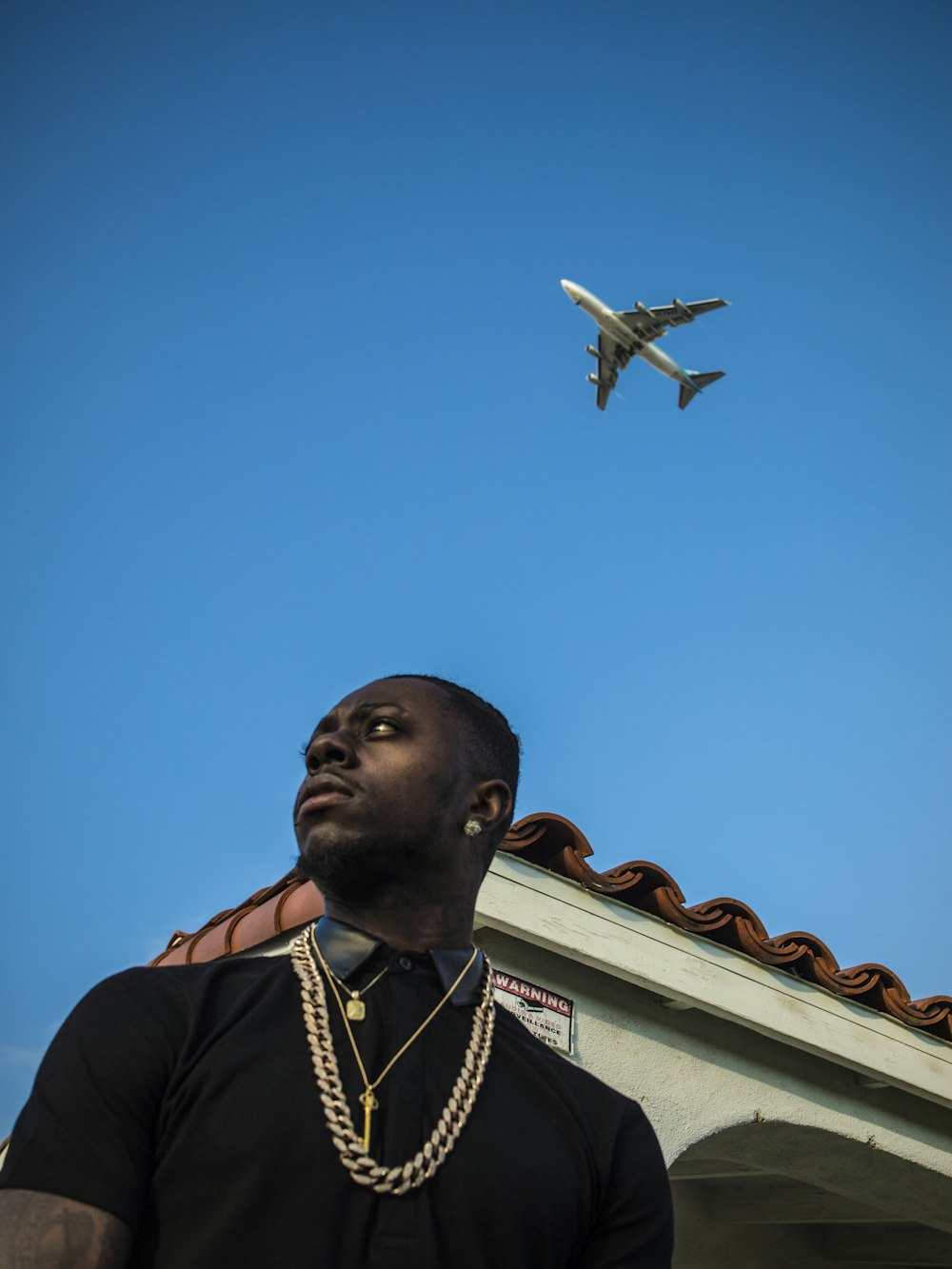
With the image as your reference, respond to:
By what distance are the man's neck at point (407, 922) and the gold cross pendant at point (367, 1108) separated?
34 centimetres

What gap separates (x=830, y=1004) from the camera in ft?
20.4

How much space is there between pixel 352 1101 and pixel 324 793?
62 cm

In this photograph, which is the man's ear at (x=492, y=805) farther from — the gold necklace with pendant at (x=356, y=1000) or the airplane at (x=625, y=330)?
the airplane at (x=625, y=330)

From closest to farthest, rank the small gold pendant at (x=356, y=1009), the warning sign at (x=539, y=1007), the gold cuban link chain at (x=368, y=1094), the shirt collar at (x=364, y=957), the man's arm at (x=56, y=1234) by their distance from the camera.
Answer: the man's arm at (x=56, y=1234) → the gold cuban link chain at (x=368, y=1094) → the small gold pendant at (x=356, y=1009) → the shirt collar at (x=364, y=957) → the warning sign at (x=539, y=1007)

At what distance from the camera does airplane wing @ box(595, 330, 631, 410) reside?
3244cm

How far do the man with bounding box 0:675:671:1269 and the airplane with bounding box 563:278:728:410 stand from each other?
2985 centimetres

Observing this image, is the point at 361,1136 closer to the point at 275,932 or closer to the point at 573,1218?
the point at 573,1218

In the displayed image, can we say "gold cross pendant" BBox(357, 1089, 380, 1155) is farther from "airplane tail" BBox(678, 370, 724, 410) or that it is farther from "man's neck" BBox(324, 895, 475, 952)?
"airplane tail" BBox(678, 370, 724, 410)

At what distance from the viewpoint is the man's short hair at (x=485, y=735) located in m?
2.48

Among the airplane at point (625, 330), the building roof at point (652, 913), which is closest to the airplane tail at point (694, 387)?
the airplane at point (625, 330)

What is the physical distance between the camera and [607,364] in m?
33.1

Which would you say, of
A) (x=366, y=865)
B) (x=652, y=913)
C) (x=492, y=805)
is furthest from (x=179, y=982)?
(x=652, y=913)

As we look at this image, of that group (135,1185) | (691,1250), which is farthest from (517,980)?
(691,1250)

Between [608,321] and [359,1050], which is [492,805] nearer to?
[359,1050]
